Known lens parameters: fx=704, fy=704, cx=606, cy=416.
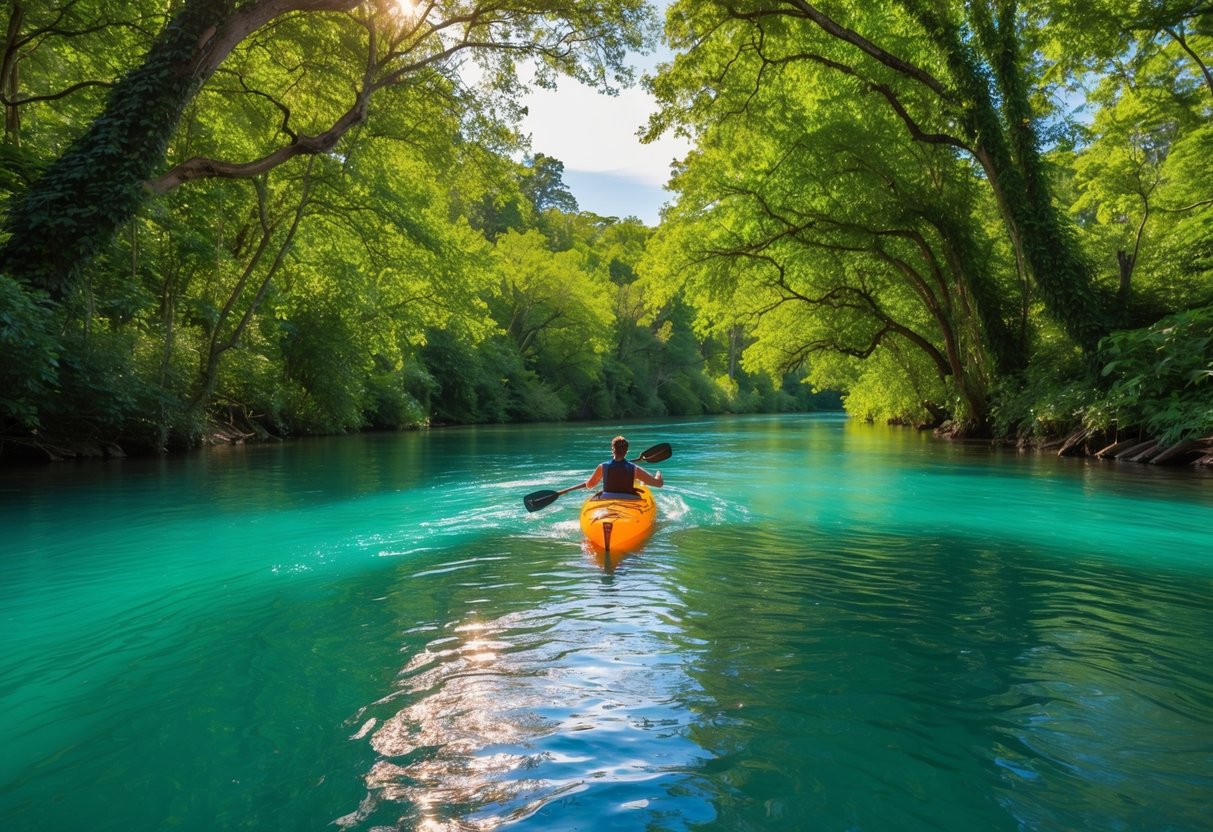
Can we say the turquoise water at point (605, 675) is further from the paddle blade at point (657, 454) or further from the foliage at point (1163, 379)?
the foliage at point (1163, 379)

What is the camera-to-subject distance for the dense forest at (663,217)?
12.9 m

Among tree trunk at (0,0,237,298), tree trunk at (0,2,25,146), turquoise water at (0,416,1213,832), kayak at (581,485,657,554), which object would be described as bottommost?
turquoise water at (0,416,1213,832)

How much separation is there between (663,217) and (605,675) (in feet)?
68.2

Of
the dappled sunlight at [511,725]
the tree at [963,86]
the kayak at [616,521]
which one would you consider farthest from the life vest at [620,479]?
the tree at [963,86]

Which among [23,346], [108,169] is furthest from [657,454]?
[108,169]

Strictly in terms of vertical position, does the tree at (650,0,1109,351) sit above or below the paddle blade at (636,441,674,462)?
above

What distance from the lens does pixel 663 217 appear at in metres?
23.0

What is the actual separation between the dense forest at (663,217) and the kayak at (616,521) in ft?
26.7

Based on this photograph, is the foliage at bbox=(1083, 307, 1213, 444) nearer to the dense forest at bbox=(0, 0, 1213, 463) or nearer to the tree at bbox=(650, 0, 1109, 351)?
the dense forest at bbox=(0, 0, 1213, 463)

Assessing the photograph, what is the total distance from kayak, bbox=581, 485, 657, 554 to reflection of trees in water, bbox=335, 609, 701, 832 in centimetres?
251

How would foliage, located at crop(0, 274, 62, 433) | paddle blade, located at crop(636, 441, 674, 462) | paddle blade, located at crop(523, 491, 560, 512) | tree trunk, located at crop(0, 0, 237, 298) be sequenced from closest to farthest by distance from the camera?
paddle blade, located at crop(523, 491, 560, 512), foliage, located at crop(0, 274, 62, 433), paddle blade, located at crop(636, 441, 674, 462), tree trunk, located at crop(0, 0, 237, 298)

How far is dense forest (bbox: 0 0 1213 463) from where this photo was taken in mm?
12901

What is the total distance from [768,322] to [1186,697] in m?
27.1

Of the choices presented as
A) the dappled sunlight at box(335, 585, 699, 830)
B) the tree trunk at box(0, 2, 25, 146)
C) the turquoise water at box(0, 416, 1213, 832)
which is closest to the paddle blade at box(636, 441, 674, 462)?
the turquoise water at box(0, 416, 1213, 832)
